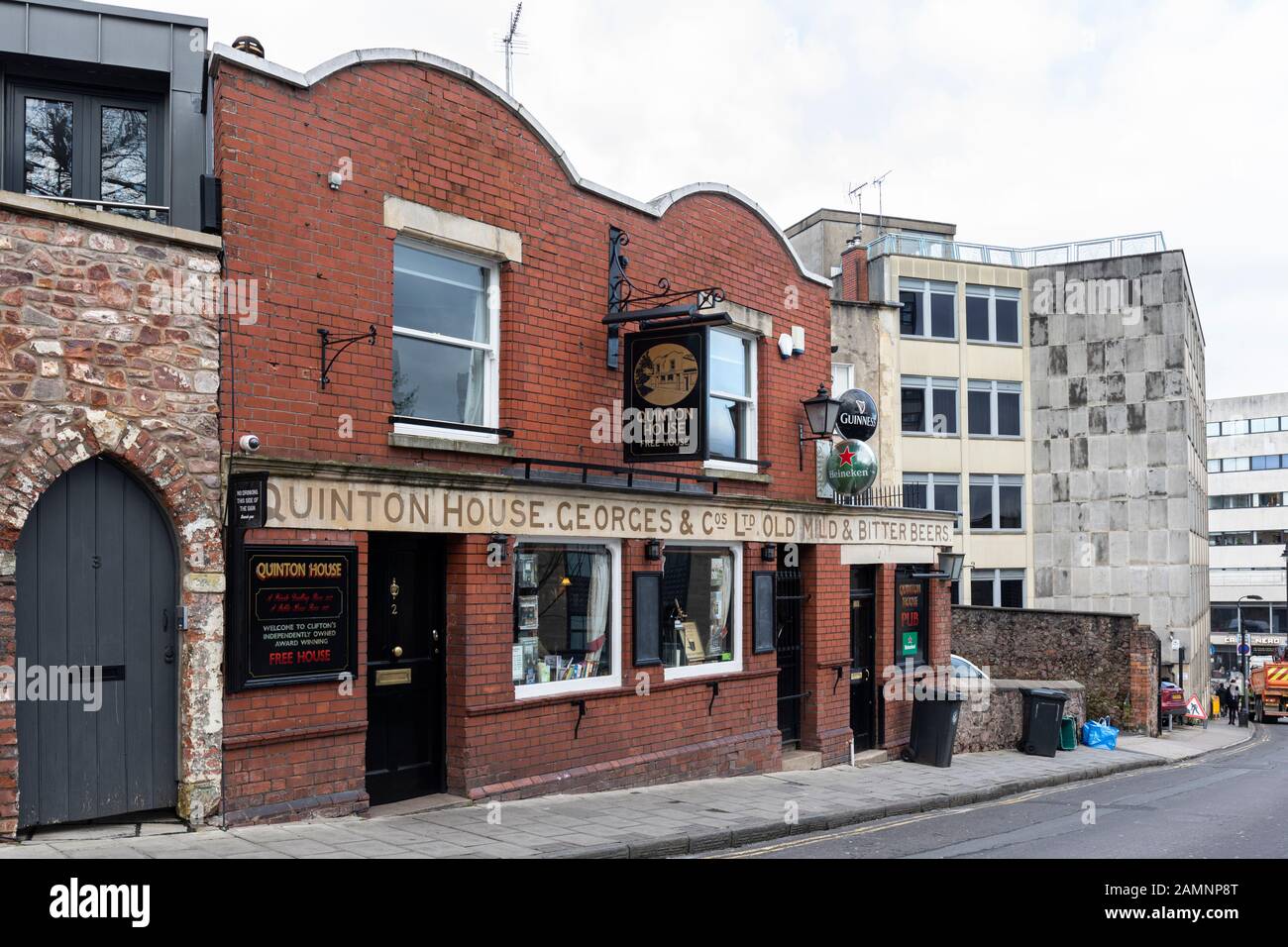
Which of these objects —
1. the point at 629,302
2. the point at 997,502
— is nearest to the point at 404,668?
the point at 629,302

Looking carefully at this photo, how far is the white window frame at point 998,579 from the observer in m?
37.4

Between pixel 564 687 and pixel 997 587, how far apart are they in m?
29.1

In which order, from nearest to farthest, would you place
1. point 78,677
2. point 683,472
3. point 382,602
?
1. point 78,677
2. point 382,602
3. point 683,472

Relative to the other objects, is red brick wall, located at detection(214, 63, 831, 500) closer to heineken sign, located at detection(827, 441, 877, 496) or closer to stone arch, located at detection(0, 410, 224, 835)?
stone arch, located at detection(0, 410, 224, 835)

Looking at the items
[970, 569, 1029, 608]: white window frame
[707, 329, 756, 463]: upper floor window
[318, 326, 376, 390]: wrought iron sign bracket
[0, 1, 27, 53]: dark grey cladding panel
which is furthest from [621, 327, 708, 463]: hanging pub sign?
[970, 569, 1029, 608]: white window frame

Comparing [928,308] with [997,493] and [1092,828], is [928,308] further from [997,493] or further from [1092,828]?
[1092,828]

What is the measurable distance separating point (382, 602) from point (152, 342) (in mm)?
3127

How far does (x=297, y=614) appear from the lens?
9.09 meters

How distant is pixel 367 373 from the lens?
990cm

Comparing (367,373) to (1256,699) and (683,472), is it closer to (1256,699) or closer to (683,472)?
(683,472)

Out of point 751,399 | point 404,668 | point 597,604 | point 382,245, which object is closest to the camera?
point 382,245

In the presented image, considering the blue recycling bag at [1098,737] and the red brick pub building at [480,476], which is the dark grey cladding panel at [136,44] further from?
the blue recycling bag at [1098,737]

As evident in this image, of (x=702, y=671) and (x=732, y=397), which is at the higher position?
(x=732, y=397)

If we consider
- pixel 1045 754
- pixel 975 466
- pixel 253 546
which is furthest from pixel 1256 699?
pixel 253 546
